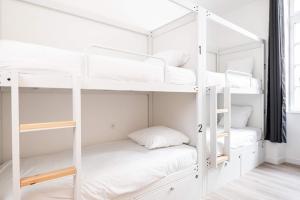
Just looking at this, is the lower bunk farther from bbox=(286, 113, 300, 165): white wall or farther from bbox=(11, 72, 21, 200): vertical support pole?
bbox=(11, 72, 21, 200): vertical support pole

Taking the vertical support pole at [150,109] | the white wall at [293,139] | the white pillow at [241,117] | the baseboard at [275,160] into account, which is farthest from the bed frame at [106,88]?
the white wall at [293,139]

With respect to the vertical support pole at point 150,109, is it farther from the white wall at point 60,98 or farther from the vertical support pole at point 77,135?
the vertical support pole at point 77,135

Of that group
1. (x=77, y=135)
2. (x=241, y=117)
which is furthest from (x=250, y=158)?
(x=77, y=135)

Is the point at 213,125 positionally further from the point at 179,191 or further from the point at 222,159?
the point at 179,191

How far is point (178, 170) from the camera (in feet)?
5.54

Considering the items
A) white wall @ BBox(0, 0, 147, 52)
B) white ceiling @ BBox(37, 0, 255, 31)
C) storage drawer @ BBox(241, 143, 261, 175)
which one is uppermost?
white ceiling @ BBox(37, 0, 255, 31)

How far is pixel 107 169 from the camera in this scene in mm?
1318

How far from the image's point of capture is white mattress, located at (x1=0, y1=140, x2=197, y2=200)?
3.54 feet

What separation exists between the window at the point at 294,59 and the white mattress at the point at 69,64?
2.38 m

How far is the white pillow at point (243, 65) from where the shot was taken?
302cm

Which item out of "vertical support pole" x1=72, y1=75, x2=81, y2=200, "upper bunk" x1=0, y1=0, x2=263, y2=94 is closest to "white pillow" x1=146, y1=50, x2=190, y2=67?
"upper bunk" x1=0, y1=0, x2=263, y2=94

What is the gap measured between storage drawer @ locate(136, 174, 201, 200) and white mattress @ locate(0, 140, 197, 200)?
0.12m

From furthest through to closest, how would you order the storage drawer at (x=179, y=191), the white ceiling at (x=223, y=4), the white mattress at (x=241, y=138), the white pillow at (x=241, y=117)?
the white ceiling at (x=223, y=4)
the white pillow at (x=241, y=117)
the white mattress at (x=241, y=138)
the storage drawer at (x=179, y=191)

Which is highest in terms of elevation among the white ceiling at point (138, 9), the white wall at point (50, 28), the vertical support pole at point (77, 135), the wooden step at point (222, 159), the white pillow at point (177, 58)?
the white ceiling at point (138, 9)
